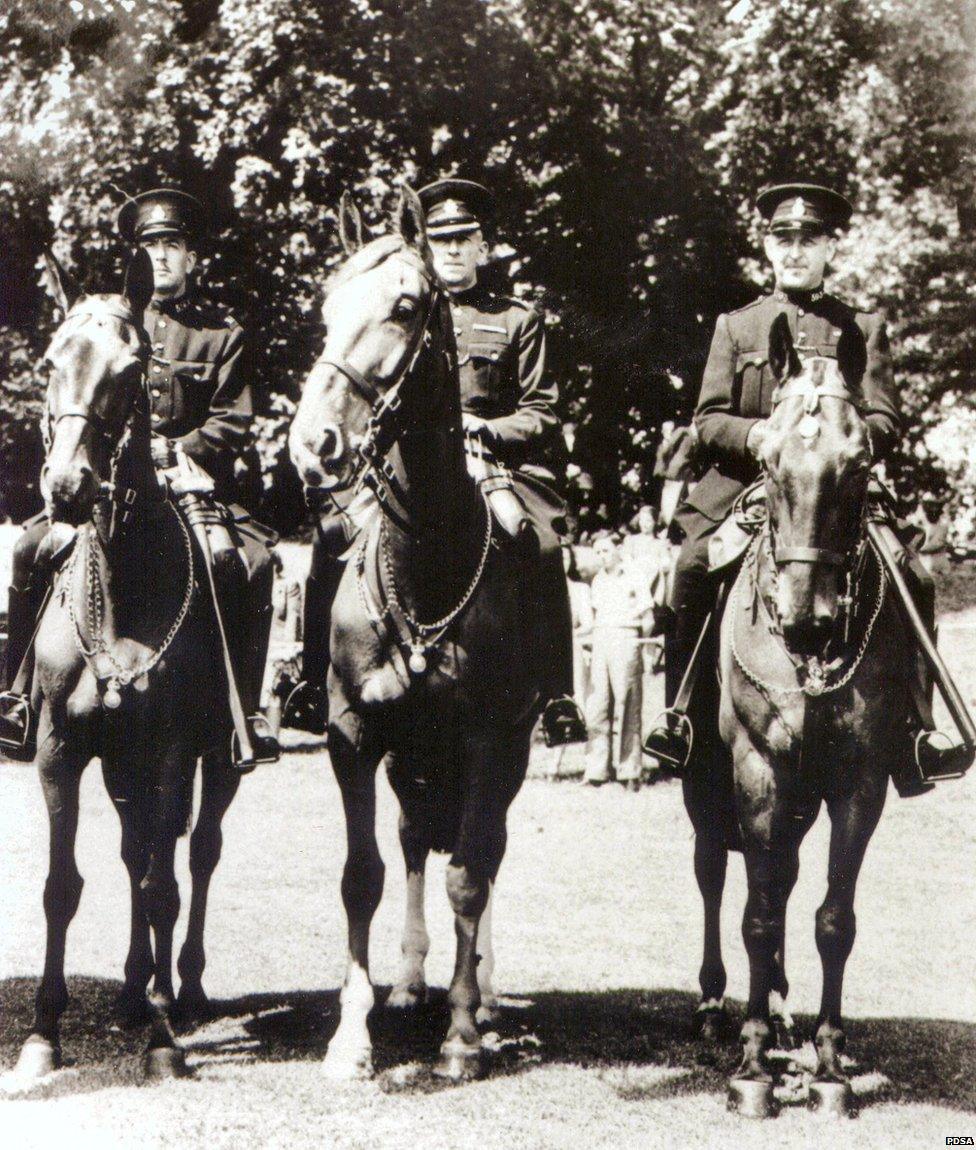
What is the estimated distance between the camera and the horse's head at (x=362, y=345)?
5.59 meters

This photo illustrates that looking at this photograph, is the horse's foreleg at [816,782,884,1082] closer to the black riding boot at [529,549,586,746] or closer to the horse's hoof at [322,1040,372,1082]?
the black riding boot at [529,549,586,746]

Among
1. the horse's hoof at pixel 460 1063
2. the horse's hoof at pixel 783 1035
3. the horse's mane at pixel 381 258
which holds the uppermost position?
the horse's mane at pixel 381 258

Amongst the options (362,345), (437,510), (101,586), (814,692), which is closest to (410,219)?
(362,345)

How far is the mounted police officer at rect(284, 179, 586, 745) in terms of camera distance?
764cm

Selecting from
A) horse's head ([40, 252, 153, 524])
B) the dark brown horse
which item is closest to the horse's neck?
horse's head ([40, 252, 153, 524])

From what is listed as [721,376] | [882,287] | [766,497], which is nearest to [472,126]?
[882,287]

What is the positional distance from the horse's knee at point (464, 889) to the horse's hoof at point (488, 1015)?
1.04 m

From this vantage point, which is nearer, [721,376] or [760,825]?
[760,825]

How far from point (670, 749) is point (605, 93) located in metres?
16.5

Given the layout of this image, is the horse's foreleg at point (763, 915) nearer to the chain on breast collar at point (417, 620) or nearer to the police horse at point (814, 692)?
the police horse at point (814, 692)

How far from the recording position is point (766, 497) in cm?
649

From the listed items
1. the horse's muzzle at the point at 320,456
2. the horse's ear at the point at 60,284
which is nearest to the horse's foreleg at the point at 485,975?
the horse's muzzle at the point at 320,456

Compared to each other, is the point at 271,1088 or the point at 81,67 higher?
the point at 81,67

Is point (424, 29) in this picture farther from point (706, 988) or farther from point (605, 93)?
point (706, 988)
